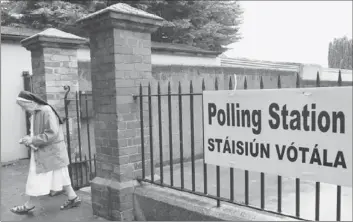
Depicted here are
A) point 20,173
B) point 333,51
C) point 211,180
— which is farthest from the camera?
point 333,51

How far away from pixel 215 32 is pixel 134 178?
14532 millimetres

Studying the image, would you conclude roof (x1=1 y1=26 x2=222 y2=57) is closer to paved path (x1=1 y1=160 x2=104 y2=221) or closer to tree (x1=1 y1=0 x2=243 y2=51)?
tree (x1=1 y1=0 x2=243 y2=51)

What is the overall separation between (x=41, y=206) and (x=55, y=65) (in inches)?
81.4

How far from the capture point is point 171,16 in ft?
53.5

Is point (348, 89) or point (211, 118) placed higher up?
point (348, 89)

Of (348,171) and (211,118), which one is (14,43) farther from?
(348,171)

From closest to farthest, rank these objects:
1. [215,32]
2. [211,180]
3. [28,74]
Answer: [211,180] → [28,74] → [215,32]

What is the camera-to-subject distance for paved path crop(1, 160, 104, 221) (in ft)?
12.9

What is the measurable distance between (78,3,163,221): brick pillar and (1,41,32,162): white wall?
14.6 ft

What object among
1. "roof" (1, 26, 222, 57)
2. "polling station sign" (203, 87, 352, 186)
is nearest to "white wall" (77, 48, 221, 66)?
"roof" (1, 26, 222, 57)

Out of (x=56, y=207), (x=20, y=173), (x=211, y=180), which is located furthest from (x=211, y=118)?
(x=20, y=173)

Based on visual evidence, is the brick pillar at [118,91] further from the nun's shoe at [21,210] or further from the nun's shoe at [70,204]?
the nun's shoe at [21,210]

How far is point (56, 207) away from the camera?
14.1ft

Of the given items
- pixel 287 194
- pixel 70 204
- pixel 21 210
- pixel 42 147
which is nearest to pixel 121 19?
pixel 42 147
